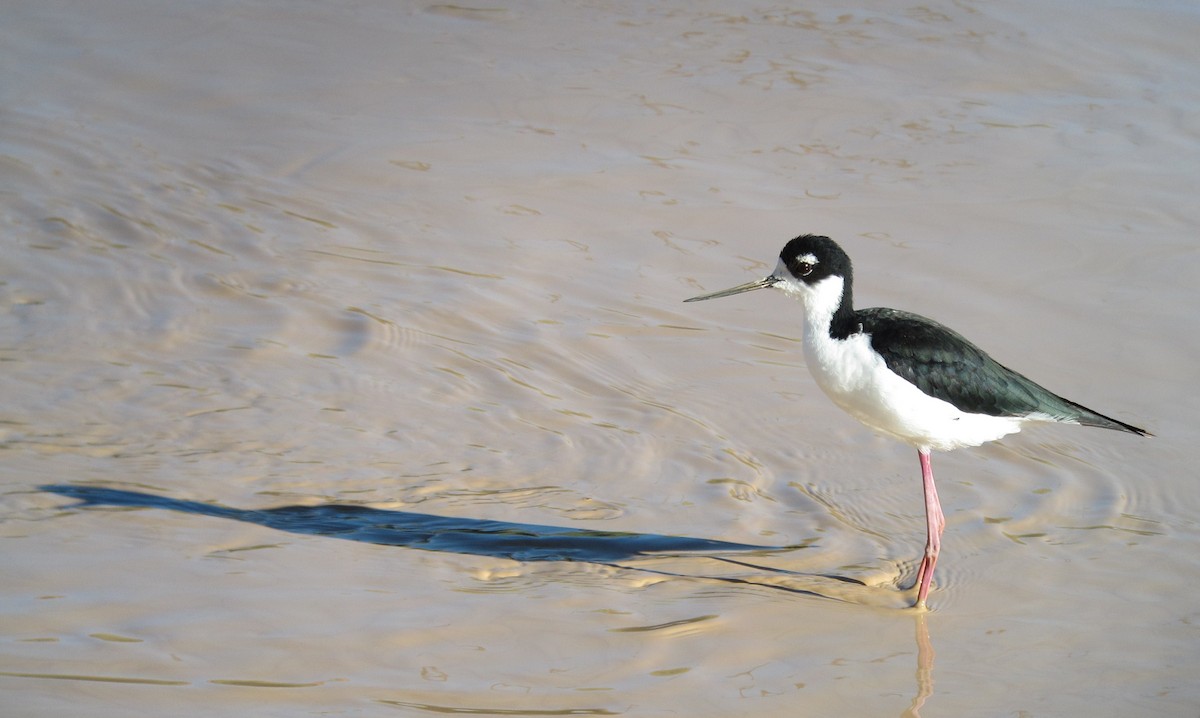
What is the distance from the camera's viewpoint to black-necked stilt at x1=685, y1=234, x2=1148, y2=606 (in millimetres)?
4719

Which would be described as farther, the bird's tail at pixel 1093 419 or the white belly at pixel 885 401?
the bird's tail at pixel 1093 419

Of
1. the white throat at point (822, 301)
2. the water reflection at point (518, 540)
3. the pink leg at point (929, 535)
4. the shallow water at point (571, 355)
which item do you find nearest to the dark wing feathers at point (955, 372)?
the white throat at point (822, 301)

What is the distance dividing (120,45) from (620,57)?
11.9 feet

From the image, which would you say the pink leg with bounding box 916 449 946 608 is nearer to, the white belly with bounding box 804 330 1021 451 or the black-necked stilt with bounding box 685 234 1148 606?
the black-necked stilt with bounding box 685 234 1148 606

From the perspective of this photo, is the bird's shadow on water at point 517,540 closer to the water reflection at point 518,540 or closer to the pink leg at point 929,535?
the water reflection at point 518,540

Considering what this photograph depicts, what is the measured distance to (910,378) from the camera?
186 inches

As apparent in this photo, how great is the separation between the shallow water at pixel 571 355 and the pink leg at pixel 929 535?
103 millimetres

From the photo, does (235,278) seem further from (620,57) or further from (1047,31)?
(1047,31)

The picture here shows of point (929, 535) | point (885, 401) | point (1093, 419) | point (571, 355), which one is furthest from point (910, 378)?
point (571, 355)

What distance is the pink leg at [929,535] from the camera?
4754 millimetres

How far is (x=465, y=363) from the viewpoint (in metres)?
6.27

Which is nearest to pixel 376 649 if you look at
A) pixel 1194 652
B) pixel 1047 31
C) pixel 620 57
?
pixel 1194 652

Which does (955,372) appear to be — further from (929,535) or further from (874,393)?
(929,535)

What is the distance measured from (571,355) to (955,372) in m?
2.20
